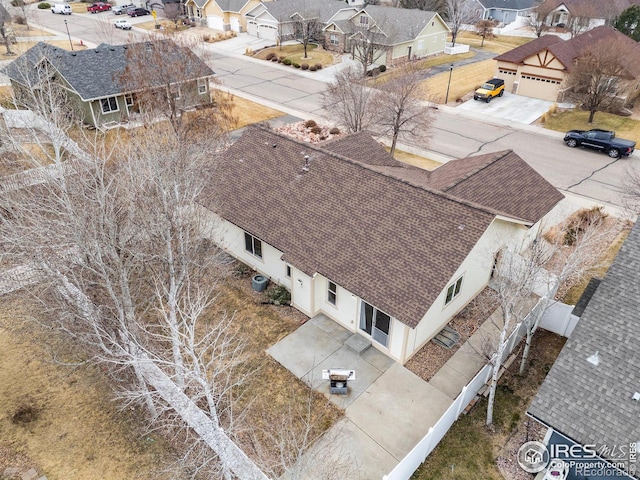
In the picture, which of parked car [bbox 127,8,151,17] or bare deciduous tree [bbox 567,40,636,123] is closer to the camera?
bare deciduous tree [bbox 567,40,636,123]

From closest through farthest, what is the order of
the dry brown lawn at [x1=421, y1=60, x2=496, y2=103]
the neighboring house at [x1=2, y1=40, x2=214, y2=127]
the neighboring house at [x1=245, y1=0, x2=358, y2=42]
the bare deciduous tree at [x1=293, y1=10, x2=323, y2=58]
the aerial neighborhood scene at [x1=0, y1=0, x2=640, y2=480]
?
the aerial neighborhood scene at [x1=0, y1=0, x2=640, y2=480]
the neighboring house at [x1=2, y1=40, x2=214, y2=127]
the dry brown lawn at [x1=421, y1=60, x2=496, y2=103]
the bare deciduous tree at [x1=293, y1=10, x2=323, y2=58]
the neighboring house at [x1=245, y1=0, x2=358, y2=42]

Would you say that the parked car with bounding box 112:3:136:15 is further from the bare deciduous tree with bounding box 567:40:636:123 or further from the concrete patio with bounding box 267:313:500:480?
the concrete patio with bounding box 267:313:500:480

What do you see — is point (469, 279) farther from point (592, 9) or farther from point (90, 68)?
point (592, 9)

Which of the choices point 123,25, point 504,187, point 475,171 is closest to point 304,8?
point 123,25

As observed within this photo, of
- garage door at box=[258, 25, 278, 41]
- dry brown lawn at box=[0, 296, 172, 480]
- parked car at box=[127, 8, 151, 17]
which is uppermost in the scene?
parked car at box=[127, 8, 151, 17]

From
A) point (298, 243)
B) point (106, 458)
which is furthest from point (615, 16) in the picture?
point (106, 458)

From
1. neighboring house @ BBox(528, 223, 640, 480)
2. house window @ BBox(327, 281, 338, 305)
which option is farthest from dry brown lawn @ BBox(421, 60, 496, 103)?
neighboring house @ BBox(528, 223, 640, 480)

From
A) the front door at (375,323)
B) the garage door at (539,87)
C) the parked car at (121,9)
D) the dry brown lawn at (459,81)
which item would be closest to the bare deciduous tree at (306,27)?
the dry brown lawn at (459,81)

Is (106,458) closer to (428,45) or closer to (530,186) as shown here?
(530,186)
